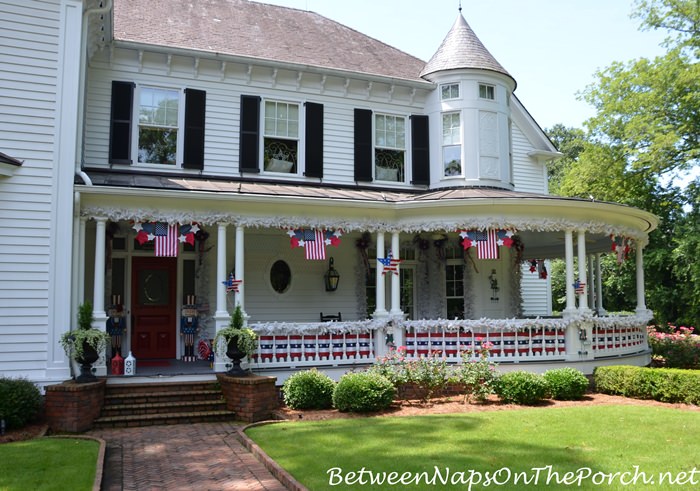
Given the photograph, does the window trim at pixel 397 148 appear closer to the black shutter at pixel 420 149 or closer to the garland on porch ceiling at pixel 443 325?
the black shutter at pixel 420 149

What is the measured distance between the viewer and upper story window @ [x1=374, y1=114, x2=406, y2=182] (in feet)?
52.3

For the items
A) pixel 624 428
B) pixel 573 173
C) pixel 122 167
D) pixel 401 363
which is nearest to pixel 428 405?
pixel 401 363

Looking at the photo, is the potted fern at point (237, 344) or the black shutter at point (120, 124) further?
the black shutter at point (120, 124)

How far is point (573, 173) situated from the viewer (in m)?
27.5

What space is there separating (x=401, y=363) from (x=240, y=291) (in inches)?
136

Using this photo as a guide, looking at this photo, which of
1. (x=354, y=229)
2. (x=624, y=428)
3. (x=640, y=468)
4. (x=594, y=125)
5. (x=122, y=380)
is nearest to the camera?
(x=640, y=468)

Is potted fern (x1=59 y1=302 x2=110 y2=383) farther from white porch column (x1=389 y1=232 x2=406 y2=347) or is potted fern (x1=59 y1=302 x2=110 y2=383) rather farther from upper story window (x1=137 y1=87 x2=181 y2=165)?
white porch column (x1=389 y1=232 x2=406 y2=347)

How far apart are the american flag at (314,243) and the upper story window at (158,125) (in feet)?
12.3

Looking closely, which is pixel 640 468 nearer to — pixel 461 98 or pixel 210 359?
pixel 210 359

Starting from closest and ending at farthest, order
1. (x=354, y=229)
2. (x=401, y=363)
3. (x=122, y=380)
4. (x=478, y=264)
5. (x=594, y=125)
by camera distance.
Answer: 1. (x=122, y=380)
2. (x=401, y=363)
3. (x=354, y=229)
4. (x=478, y=264)
5. (x=594, y=125)

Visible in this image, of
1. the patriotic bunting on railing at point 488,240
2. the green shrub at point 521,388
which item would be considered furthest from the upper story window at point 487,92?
the green shrub at point 521,388

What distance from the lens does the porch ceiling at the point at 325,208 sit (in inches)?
457

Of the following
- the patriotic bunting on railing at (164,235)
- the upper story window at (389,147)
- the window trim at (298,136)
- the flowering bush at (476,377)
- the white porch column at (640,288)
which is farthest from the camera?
the upper story window at (389,147)

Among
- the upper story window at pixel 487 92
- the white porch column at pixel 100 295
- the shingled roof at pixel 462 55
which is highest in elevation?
the shingled roof at pixel 462 55
